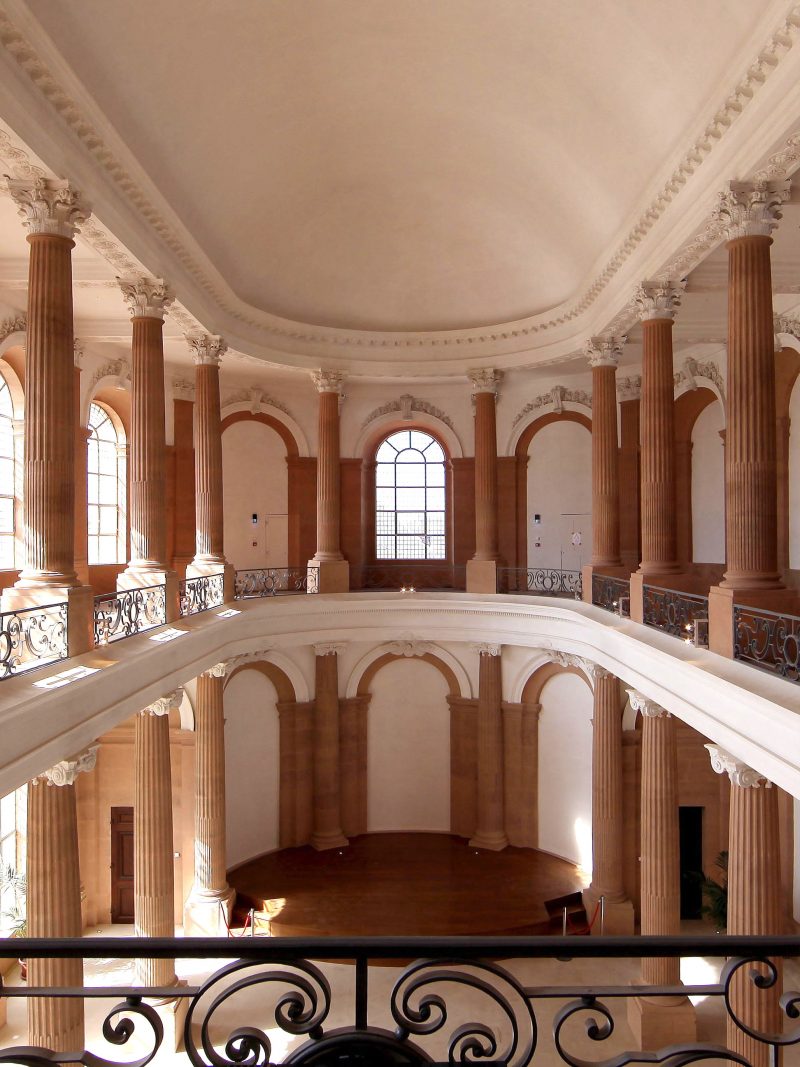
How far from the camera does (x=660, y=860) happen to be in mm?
10500

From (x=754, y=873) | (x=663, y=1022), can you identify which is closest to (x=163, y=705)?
(x=754, y=873)

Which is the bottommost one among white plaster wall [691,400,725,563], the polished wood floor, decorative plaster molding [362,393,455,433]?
the polished wood floor

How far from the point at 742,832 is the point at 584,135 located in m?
9.28

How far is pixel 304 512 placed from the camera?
19766 millimetres

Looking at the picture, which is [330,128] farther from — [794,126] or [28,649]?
[28,649]

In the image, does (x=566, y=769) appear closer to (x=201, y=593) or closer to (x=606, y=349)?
(x=201, y=593)

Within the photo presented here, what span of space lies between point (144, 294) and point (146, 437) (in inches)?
83.3

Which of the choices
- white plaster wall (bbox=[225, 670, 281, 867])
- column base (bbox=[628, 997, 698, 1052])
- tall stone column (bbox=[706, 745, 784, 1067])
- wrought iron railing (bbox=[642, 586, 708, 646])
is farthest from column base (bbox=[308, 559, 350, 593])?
tall stone column (bbox=[706, 745, 784, 1067])

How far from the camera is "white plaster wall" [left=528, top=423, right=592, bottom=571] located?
18953 mm

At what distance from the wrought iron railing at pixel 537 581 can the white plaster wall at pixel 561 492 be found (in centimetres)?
65

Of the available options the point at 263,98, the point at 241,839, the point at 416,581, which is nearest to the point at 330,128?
the point at 263,98

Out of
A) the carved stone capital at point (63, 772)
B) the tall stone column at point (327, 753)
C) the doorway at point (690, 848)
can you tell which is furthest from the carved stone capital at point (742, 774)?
the tall stone column at point (327, 753)

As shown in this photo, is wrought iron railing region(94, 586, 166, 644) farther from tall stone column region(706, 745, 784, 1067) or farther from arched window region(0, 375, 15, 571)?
tall stone column region(706, 745, 784, 1067)

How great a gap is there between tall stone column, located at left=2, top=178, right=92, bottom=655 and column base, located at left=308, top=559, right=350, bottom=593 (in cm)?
888
